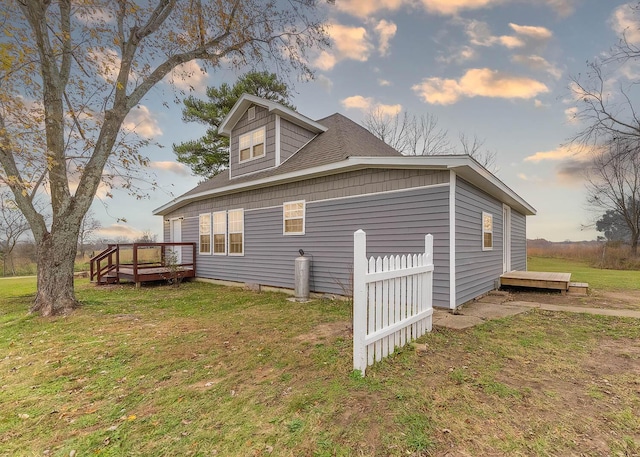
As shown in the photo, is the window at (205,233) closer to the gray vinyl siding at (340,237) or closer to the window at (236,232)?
the gray vinyl siding at (340,237)

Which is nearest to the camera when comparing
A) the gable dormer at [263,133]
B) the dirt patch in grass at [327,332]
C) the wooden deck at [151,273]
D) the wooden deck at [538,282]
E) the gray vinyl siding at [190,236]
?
the dirt patch in grass at [327,332]

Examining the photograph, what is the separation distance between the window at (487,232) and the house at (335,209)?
0.03m

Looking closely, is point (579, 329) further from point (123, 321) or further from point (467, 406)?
point (123, 321)

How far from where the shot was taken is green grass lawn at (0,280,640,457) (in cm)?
199

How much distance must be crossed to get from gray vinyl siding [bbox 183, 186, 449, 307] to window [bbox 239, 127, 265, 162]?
1.98 metres

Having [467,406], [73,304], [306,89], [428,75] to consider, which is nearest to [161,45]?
[306,89]

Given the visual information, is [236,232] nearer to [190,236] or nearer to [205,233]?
[205,233]

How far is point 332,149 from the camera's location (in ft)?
26.2

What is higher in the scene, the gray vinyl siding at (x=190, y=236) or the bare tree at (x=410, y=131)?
the bare tree at (x=410, y=131)

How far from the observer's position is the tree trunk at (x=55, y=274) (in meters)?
5.91

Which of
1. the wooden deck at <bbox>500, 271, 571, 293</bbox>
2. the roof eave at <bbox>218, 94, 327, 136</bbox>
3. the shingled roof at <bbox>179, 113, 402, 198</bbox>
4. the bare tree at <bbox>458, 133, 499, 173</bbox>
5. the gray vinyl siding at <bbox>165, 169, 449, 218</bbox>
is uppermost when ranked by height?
the bare tree at <bbox>458, 133, 499, 173</bbox>

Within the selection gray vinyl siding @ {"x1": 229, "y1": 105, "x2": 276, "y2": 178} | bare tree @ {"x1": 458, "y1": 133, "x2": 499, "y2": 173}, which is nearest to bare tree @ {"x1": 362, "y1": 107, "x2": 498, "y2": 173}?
bare tree @ {"x1": 458, "y1": 133, "x2": 499, "y2": 173}

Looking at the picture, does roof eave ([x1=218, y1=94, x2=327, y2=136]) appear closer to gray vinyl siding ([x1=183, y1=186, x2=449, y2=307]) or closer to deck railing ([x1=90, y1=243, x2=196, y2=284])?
gray vinyl siding ([x1=183, y1=186, x2=449, y2=307])

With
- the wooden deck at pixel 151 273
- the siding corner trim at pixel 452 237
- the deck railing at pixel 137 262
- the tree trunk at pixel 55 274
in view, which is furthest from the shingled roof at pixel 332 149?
the tree trunk at pixel 55 274
